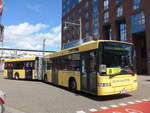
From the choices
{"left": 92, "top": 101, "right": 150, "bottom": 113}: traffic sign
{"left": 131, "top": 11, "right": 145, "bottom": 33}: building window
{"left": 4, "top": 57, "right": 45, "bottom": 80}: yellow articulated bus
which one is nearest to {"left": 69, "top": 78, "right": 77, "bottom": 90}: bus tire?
{"left": 92, "top": 101, "right": 150, "bottom": 113}: traffic sign

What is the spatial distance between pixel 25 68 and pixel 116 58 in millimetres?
14716

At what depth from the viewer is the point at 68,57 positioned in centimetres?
1147

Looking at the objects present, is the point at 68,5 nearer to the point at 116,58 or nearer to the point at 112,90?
the point at 116,58

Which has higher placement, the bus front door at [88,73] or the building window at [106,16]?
the building window at [106,16]

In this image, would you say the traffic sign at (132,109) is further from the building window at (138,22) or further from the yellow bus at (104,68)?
the building window at (138,22)

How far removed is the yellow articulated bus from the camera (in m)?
18.8

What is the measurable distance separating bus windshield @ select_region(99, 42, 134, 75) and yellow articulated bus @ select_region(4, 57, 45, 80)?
10.3m

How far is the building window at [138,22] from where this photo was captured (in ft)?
103

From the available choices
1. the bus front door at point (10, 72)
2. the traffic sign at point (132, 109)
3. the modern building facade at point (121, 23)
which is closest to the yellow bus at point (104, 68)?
the traffic sign at point (132, 109)

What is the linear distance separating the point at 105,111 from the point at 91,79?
240 cm

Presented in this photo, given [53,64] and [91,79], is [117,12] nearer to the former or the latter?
[53,64]

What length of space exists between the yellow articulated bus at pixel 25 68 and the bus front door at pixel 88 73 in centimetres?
856

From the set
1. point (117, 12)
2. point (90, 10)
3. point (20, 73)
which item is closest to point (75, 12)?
point (90, 10)

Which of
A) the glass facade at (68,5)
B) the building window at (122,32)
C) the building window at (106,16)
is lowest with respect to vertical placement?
the building window at (122,32)
